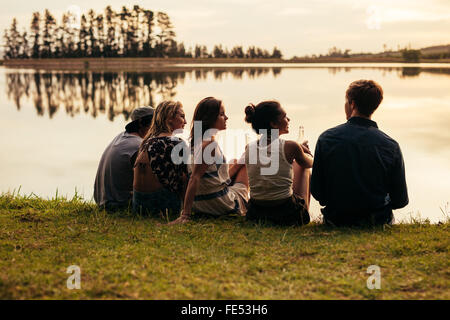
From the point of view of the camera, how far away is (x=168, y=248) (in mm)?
3398

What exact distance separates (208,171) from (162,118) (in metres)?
0.64

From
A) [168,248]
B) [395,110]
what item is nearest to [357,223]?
[168,248]

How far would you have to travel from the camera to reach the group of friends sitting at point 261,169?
378 cm

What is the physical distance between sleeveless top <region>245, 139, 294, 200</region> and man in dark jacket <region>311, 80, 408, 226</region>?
228 mm

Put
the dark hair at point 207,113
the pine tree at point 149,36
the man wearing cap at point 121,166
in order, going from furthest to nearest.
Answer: the pine tree at point 149,36 → the man wearing cap at point 121,166 → the dark hair at point 207,113

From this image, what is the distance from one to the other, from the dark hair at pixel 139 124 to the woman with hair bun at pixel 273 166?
1.06m

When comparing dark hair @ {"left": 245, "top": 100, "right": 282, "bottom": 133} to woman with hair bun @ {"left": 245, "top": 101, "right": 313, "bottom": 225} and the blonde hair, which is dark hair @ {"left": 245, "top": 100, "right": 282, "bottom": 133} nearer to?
woman with hair bun @ {"left": 245, "top": 101, "right": 313, "bottom": 225}

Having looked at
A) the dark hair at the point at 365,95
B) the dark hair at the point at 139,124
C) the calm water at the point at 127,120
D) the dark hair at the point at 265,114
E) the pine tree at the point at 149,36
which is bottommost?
the calm water at the point at 127,120

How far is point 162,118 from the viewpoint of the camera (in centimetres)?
431

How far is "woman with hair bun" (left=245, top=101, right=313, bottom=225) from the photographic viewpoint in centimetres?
397

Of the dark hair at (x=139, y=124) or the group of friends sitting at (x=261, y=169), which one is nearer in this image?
the group of friends sitting at (x=261, y=169)

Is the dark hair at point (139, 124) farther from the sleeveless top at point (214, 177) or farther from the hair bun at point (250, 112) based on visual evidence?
the hair bun at point (250, 112)

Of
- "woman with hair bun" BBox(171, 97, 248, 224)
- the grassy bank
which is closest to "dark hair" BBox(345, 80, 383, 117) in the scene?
the grassy bank

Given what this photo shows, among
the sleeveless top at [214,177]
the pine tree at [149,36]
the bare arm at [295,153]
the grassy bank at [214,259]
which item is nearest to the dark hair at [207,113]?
the sleeveless top at [214,177]
